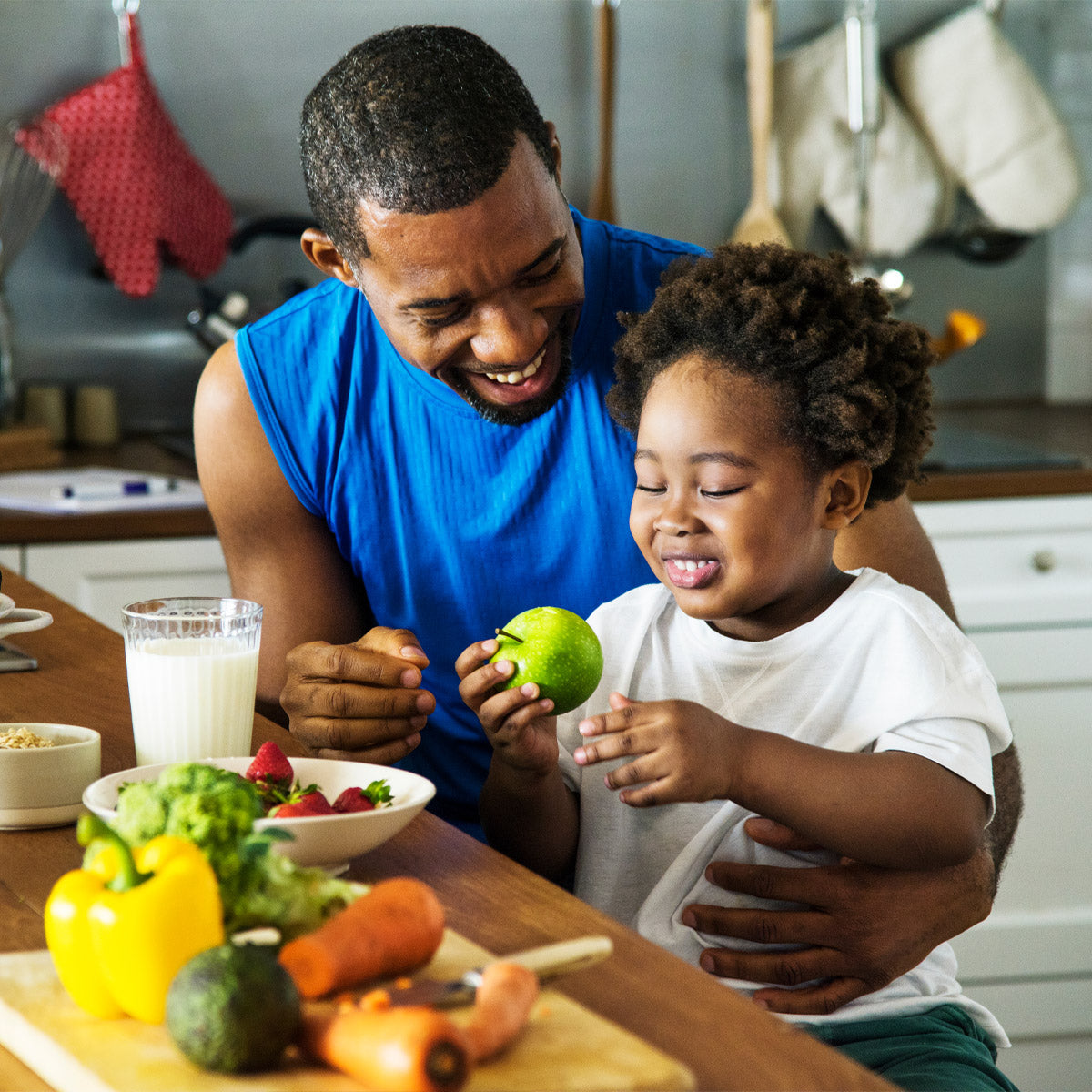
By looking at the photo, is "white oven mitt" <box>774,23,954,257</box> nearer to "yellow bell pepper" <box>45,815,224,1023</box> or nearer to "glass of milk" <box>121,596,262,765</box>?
"glass of milk" <box>121,596,262,765</box>

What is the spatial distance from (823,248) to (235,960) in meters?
2.62

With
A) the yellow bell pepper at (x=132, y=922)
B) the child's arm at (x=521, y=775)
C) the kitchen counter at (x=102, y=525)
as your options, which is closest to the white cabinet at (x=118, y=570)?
the kitchen counter at (x=102, y=525)

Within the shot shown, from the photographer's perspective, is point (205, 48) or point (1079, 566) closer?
point (1079, 566)

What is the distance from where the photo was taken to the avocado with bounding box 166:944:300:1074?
0.58 meters

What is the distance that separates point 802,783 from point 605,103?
211cm

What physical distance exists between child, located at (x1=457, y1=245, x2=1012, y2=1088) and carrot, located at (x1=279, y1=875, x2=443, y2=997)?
1.24 feet

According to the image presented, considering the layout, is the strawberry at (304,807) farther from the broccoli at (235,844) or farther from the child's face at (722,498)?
the child's face at (722,498)

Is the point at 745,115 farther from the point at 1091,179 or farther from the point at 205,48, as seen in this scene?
the point at 205,48

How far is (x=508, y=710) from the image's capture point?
1065mm

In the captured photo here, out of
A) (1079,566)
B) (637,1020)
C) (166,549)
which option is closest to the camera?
(637,1020)

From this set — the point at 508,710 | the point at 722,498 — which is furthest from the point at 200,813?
the point at 722,498

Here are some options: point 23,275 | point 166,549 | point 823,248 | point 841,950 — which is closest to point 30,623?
point 841,950

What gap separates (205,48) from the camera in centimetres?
276

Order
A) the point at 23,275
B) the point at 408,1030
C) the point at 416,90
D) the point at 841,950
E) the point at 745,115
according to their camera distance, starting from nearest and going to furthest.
A: the point at 408,1030 < the point at 841,950 < the point at 416,90 < the point at 23,275 < the point at 745,115
